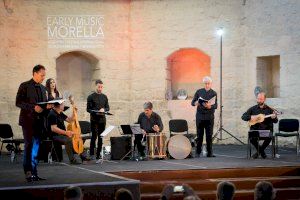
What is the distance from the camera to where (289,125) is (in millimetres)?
13570

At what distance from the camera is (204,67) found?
17.1 meters

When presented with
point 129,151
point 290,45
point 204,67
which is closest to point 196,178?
point 129,151

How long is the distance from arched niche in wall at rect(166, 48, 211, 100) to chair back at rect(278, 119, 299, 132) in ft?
12.7

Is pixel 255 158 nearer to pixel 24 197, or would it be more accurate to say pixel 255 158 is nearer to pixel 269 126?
pixel 269 126

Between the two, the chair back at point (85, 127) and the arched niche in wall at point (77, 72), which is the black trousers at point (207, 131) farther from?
the arched niche in wall at point (77, 72)

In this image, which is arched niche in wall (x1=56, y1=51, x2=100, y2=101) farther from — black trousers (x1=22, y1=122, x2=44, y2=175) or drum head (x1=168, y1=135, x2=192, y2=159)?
black trousers (x1=22, y1=122, x2=44, y2=175)

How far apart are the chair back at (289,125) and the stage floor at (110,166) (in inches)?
23.2

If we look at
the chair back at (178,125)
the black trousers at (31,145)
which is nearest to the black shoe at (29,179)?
the black trousers at (31,145)

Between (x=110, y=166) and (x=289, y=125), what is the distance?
4.79 meters

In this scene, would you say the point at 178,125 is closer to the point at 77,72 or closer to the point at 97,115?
the point at 97,115

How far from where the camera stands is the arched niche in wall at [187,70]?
17.1 metres

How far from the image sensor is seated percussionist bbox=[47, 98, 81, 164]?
1130 cm

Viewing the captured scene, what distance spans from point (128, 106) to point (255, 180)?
7.66 meters

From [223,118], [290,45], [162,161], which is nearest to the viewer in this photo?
[162,161]
